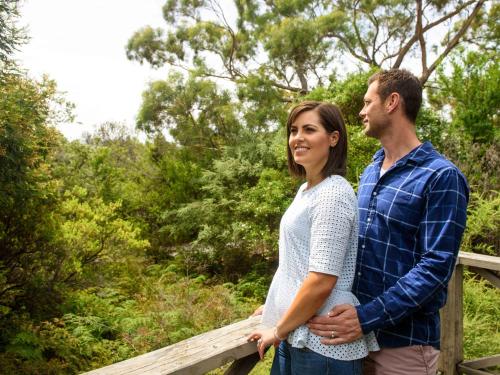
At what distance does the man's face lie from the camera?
1.56 metres

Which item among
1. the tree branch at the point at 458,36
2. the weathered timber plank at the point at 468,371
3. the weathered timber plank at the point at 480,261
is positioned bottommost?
the weathered timber plank at the point at 468,371

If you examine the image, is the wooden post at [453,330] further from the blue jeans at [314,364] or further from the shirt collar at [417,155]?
the blue jeans at [314,364]

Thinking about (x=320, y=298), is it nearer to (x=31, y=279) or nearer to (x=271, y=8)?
(x=31, y=279)

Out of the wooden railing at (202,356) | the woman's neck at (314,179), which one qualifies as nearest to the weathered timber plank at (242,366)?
the wooden railing at (202,356)

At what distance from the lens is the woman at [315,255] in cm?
123

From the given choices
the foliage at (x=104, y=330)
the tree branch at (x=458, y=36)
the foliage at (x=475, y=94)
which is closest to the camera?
the foliage at (x=104, y=330)

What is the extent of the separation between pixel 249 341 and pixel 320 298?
353mm

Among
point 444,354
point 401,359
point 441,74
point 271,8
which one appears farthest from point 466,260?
point 271,8

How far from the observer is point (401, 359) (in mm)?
1434

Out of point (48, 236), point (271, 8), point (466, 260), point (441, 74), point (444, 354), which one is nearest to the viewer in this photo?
point (466, 260)

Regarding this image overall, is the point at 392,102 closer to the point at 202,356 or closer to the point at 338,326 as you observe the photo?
the point at 338,326

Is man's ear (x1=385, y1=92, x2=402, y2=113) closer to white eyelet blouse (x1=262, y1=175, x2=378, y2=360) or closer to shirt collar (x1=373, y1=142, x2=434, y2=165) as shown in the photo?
shirt collar (x1=373, y1=142, x2=434, y2=165)

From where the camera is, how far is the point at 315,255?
1228mm

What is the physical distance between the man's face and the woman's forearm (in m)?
0.64
